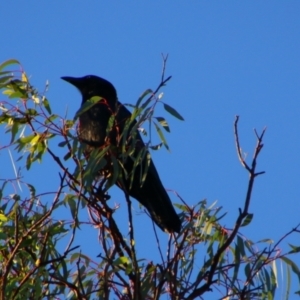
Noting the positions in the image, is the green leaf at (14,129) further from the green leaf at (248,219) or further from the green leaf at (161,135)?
the green leaf at (248,219)

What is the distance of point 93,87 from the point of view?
16.9ft

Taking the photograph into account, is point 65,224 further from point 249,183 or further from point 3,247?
point 249,183

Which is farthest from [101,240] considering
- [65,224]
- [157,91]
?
[157,91]

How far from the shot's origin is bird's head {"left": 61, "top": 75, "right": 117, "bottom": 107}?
16.7 ft

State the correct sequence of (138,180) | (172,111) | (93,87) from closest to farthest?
(172,111) → (138,180) → (93,87)

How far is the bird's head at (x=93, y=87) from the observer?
5.08m

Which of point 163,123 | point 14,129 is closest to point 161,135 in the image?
point 163,123

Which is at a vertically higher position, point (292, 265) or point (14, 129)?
point (14, 129)

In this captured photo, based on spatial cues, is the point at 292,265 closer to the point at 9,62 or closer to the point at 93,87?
the point at 9,62

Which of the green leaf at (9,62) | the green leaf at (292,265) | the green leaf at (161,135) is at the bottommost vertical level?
the green leaf at (292,265)

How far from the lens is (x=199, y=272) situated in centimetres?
293

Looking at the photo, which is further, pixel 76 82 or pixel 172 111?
pixel 76 82

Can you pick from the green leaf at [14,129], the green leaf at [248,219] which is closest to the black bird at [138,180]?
the green leaf at [14,129]

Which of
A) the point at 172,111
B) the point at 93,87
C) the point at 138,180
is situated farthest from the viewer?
the point at 93,87
